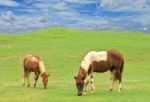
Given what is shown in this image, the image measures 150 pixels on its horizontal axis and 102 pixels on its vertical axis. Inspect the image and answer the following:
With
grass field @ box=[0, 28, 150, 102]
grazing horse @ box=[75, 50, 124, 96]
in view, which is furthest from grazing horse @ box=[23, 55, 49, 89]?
grazing horse @ box=[75, 50, 124, 96]

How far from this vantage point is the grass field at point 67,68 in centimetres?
2466

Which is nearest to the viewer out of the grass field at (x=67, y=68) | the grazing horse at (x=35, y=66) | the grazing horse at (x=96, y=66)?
the grass field at (x=67, y=68)

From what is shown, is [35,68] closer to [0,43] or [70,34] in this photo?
[0,43]

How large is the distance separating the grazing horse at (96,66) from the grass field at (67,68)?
34.5 inches

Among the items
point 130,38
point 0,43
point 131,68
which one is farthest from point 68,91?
point 130,38

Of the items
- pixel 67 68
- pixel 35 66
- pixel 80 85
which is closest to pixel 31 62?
pixel 35 66

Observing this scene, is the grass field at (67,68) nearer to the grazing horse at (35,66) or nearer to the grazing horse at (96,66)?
the grazing horse at (96,66)

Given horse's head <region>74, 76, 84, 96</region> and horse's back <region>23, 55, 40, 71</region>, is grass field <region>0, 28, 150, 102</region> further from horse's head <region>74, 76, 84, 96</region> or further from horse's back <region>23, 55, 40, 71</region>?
horse's back <region>23, 55, 40, 71</region>

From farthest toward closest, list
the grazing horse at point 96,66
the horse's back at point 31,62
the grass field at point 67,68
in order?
the horse's back at point 31,62, the grazing horse at point 96,66, the grass field at point 67,68

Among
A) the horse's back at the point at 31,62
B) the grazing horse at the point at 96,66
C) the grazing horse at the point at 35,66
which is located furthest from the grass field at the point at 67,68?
the horse's back at the point at 31,62

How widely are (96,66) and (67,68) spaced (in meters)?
19.9

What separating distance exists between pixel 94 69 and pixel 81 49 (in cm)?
3197

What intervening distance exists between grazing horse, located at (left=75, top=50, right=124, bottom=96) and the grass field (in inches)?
34.5

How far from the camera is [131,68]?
4619 centimetres
